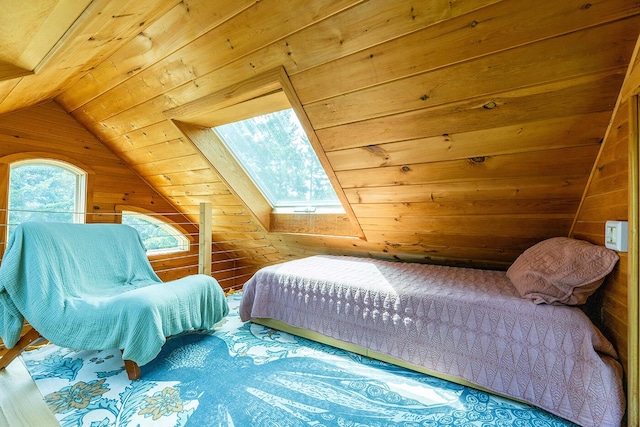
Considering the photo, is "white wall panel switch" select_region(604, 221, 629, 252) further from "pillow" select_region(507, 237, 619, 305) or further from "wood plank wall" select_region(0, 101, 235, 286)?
"wood plank wall" select_region(0, 101, 235, 286)

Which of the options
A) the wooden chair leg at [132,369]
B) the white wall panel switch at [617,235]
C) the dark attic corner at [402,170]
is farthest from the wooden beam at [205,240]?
the white wall panel switch at [617,235]

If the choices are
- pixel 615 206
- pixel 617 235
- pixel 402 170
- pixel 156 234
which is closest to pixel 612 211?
pixel 615 206

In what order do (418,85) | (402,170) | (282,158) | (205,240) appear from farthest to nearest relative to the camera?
(282,158), (205,240), (402,170), (418,85)

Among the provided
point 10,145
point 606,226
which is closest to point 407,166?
point 606,226

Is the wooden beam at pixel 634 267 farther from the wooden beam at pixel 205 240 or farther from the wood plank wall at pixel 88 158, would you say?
the wood plank wall at pixel 88 158

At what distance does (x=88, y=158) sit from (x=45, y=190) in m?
0.48

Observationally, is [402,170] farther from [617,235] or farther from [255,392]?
[255,392]

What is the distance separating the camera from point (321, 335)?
2.10 metres

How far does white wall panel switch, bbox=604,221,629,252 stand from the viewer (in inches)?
48.7

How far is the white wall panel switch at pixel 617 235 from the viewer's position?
48.7 inches

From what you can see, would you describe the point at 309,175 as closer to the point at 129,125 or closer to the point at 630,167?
the point at 129,125

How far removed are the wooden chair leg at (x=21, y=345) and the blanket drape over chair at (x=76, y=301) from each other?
30 mm

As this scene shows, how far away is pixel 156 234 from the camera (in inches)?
151

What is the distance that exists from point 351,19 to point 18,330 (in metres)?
2.26
